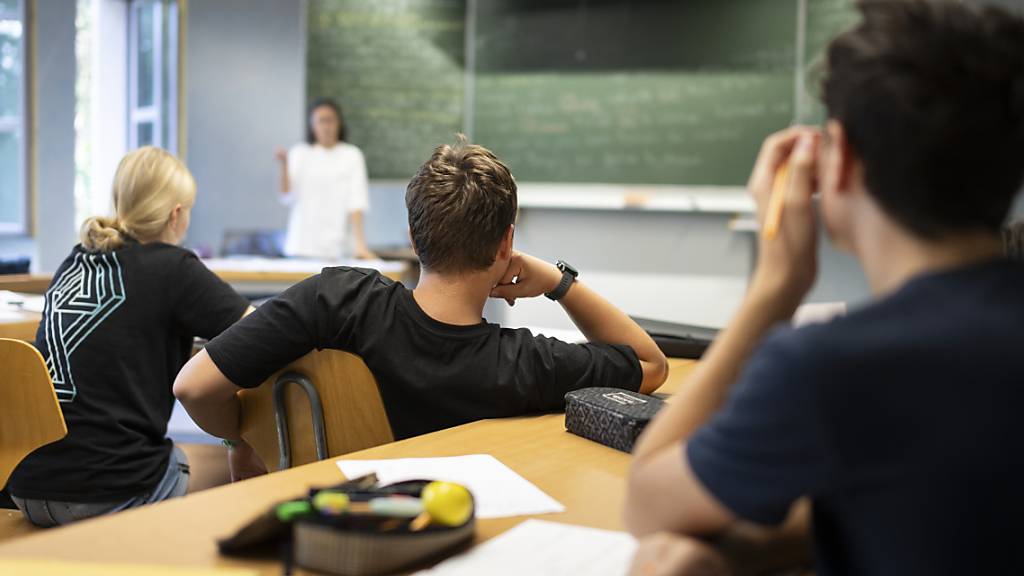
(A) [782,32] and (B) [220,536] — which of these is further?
(A) [782,32]

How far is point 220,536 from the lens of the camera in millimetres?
1041

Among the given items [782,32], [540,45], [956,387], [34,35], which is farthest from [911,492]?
[34,35]

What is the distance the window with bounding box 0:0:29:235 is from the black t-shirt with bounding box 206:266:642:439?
20.2 feet

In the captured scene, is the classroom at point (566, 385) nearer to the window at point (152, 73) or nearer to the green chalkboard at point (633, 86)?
the green chalkboard at point (633, 86)

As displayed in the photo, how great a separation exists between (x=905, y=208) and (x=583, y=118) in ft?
17.1

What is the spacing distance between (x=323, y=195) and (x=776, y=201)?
560 cm

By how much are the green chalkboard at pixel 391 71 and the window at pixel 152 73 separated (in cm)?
198

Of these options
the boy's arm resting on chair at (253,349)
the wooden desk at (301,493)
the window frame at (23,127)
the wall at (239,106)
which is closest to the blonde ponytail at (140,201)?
the boy's arm resting on chair at (253,349)

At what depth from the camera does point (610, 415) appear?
1533 mm

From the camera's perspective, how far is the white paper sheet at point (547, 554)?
1.00 metres

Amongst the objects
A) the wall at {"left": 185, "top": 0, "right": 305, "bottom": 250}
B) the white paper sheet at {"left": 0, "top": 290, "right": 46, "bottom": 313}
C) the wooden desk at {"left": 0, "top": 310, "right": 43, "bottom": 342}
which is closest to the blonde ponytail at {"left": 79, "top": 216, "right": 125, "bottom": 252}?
the wooden desk at {"left": 0, "top": 310, "right": 43, "bottom": 342}

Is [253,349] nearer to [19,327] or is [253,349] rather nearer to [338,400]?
[338,400]

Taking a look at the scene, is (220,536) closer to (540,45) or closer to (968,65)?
(968,65)

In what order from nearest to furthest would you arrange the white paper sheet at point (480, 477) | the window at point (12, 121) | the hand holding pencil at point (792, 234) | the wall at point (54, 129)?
the hand holding pencil at point (792, 234)
the white paper sheet at point (480, 477)
the window at point (12, 121)
the wall at point (54, 129)
